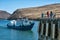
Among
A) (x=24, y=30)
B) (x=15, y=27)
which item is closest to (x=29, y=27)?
(x=24, y=30)

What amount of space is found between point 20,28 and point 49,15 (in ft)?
145

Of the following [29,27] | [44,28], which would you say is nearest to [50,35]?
[44,28]

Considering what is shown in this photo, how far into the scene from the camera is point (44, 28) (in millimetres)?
25375

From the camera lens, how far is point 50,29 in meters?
23.3

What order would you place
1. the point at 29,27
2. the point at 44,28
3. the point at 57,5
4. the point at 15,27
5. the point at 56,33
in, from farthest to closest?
the point at 57,5 → the point at 15,27 → the point at 29,27 → the point at 44,28 → the point at 56,33

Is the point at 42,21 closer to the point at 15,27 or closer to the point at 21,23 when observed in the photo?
the point at 21,23

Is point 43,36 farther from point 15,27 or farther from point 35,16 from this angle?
point 35,16

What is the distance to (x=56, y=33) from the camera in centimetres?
2192

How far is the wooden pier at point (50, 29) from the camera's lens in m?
22.0

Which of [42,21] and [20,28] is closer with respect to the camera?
[42,21]

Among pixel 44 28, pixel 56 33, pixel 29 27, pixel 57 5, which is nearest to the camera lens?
pixel 56 33

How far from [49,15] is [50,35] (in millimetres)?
3971

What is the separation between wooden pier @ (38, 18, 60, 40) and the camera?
22.0 m

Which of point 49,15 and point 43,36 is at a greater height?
point 49,15
